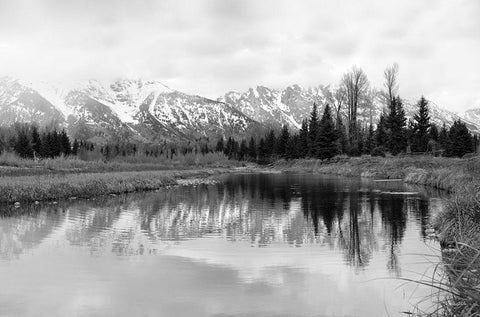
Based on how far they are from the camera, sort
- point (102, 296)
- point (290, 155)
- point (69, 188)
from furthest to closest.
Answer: point (290, 155)
point (69, 188)
point (102, 296)

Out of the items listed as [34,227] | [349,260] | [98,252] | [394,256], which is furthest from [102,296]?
[34,227]

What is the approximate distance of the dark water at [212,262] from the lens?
8742 mm

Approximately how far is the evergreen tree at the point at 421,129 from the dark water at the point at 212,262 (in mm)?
57578

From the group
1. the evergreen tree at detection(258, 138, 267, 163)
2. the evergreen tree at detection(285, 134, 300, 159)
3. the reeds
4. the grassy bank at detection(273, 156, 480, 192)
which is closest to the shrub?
the grassy bank at detection(273, 156, 480, 192)

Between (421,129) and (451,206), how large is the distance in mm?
72152

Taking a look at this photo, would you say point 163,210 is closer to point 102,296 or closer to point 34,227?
point 34,227

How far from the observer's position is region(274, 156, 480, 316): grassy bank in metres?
5.39

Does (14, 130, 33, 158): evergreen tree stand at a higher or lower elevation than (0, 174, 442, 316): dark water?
higher

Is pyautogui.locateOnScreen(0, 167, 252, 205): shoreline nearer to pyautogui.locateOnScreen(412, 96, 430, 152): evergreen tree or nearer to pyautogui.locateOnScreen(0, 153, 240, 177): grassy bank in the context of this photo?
pyautogui.locateOnScreen(0, 153, 240, 177): grassy bank

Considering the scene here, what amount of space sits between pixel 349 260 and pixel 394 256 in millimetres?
1434

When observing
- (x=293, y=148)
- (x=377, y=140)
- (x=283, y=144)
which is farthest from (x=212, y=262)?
(x=283, y=144)

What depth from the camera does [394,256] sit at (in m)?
12.9

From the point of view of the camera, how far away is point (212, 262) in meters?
12.2

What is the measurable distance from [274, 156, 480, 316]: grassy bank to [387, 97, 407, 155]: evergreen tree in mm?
8633
